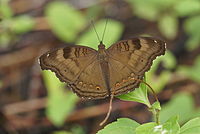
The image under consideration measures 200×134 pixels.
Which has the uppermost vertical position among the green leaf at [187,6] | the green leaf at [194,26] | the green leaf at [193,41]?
the green leaf at [187,6]

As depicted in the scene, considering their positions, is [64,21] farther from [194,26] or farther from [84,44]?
[194,26]

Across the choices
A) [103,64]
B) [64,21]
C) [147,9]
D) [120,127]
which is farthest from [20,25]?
[120,127]

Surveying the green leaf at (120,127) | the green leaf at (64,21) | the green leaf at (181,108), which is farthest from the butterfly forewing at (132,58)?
the green leaf at (64,21)

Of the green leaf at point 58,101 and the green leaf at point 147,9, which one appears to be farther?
the green leaf at point 147,9

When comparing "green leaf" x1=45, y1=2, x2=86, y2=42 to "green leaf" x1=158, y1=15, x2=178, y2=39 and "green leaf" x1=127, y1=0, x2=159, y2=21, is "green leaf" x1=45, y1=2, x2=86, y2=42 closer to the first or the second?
"green leaf" x1=127, y1=0, x2=159, y2=21

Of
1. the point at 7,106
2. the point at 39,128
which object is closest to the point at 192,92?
the point at 39,128

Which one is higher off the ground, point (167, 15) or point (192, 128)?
point (167, 15)

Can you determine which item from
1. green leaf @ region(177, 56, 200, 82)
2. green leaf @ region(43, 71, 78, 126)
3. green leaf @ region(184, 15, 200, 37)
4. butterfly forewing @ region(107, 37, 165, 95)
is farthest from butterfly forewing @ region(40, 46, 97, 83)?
green leaf @ region(184, 15, 200, 37)

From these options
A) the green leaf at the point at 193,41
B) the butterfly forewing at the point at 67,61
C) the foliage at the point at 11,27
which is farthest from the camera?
the green leaf at the point at 193,41

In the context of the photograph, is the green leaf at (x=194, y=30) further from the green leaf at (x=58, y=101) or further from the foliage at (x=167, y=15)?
the green leaf at (x=58, y=101)

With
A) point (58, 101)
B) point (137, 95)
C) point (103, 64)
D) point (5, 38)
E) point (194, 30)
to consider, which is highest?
point (5, 38)
